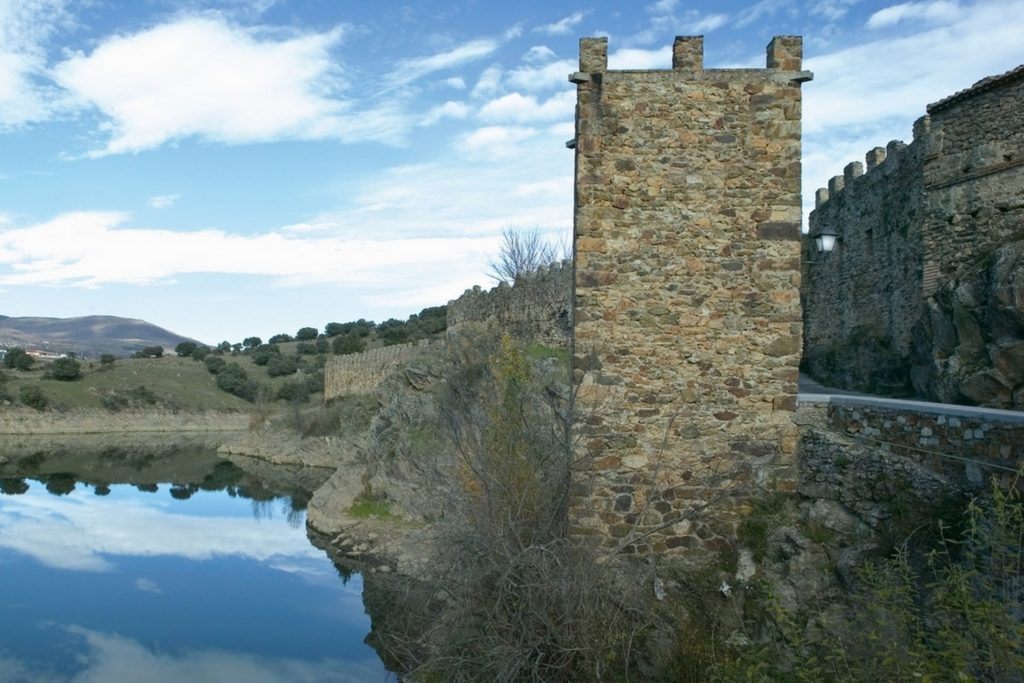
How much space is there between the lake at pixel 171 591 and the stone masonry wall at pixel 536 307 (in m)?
8.21

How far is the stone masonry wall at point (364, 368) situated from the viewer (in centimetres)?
3869

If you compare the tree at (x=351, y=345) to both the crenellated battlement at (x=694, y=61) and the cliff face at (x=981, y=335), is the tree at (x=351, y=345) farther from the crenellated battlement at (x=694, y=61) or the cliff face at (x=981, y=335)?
the crenellated battlement at (x=694, y=61)

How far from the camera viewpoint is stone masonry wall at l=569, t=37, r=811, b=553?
24.2ft

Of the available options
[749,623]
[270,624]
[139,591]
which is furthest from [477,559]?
[139,591]

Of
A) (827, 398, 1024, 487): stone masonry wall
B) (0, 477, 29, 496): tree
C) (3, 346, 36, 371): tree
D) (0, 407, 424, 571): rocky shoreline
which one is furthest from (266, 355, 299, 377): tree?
(827, 398, 1024, 487): stone masonry wall

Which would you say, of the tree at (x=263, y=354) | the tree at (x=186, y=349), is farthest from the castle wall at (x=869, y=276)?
the tree at (x=186, y=349)

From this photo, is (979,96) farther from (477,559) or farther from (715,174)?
(477,559)

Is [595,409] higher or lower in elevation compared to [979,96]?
lower

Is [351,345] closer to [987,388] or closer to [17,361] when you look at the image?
[17,361]

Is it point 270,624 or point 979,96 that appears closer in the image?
point 979,96

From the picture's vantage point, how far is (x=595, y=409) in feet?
24.3

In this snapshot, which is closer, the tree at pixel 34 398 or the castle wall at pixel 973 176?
the castle wall at pixel 973 176

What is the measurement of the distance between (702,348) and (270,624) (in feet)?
42.4

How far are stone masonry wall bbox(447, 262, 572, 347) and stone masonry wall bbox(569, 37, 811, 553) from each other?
1290 centimetres
